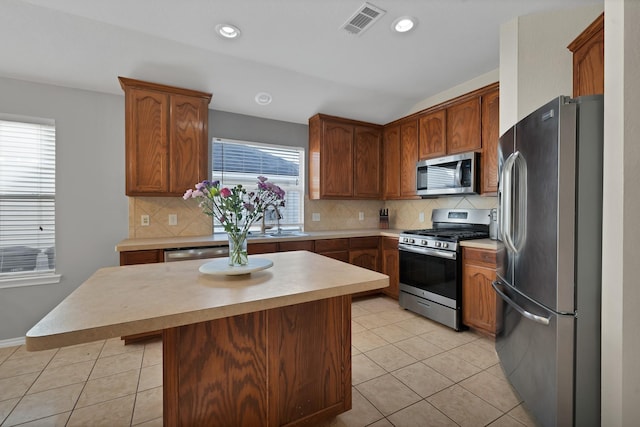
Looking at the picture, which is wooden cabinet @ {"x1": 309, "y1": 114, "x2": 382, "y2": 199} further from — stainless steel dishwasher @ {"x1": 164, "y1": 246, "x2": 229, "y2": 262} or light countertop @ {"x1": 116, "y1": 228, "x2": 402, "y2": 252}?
stainless steel dishwasher @ {"x1": 164, "y1": 246, "x2": 229, "y2": 262}

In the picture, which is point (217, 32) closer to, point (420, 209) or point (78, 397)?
point (78, 397)

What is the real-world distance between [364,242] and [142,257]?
244 centimetres

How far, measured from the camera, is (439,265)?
288cm

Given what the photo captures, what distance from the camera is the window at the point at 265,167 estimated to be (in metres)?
3.46

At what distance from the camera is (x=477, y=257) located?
260 cm

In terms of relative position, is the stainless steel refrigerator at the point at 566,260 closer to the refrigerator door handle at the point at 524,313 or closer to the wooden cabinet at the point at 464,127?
the refrigerator door handle at the point at 524,313

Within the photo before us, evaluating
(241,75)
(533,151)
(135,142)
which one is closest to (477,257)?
(533,151)

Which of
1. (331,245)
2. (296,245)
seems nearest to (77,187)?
(296,245)

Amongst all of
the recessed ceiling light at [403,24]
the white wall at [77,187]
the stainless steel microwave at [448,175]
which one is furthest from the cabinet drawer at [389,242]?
the white wall at [77,187]

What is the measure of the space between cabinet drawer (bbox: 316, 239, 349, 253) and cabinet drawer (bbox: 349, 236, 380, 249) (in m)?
0.09

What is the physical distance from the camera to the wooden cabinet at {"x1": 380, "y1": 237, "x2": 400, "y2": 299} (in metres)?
3.53

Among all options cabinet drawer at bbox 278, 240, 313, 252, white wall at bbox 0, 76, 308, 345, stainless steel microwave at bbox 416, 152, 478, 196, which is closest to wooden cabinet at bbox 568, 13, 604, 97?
stainless steel microwave at bbox 416, 152, 478, 196

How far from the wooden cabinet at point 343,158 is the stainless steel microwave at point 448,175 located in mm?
758

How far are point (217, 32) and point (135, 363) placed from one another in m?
2.72
